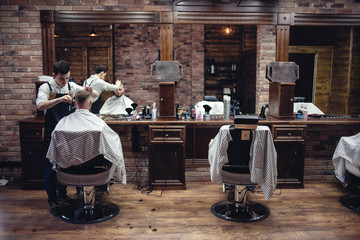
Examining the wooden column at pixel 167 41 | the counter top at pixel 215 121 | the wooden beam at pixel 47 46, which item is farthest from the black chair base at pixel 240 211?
the wooden beam at pixel 47 46

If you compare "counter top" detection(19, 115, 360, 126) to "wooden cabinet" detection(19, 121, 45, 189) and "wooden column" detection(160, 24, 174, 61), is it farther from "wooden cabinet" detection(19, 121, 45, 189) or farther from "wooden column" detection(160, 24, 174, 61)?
"wooden column" detection(160, 24, 174, 61)

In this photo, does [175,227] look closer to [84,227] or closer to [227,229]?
[227,229]

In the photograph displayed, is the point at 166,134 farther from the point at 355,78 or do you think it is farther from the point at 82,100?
the point at 355,78

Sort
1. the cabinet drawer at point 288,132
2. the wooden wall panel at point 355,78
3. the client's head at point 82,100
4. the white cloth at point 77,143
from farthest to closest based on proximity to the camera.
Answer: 1. the wooden wall panel at point 355,78
2. the cabinet drawer at point 288,132
3. the client's head at point 82,100
4. the white cloth at point 77,143

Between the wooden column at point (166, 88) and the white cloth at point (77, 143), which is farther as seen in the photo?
the wooden column at point (166, 88)

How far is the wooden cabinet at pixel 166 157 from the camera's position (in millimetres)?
3990

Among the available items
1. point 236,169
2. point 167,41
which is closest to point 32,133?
point 167,41

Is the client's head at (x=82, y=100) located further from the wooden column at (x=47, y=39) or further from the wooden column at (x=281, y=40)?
the wooden column at (x=281, y=40)

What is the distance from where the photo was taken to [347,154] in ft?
11.1

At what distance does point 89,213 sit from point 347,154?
2.76 meters

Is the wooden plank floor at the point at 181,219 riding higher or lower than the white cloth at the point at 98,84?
lower

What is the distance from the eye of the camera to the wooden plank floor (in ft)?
9.59

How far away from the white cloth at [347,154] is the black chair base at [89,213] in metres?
2.45

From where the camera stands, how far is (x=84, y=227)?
3.06 meters
